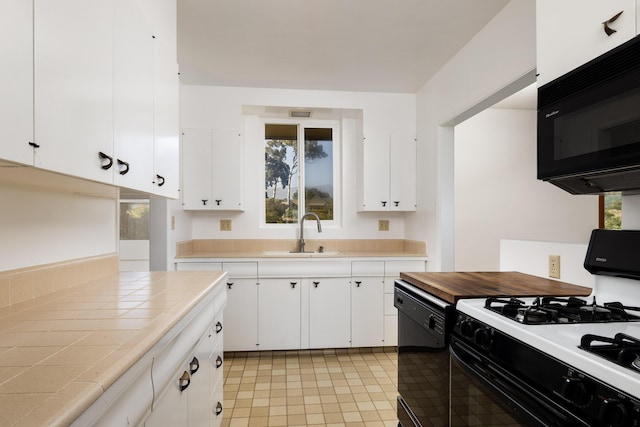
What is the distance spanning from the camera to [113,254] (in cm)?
196

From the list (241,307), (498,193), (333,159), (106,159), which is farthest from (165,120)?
(498,193)

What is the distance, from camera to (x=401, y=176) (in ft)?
11.8

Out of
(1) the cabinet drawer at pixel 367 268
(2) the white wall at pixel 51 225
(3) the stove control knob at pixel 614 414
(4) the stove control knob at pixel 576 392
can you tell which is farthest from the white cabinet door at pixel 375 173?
(3) the stove control knob at pixel 614 414

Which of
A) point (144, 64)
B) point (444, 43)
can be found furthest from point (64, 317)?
point (444, 43)

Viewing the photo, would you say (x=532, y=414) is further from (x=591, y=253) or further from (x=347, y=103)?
(x=347, y=103)

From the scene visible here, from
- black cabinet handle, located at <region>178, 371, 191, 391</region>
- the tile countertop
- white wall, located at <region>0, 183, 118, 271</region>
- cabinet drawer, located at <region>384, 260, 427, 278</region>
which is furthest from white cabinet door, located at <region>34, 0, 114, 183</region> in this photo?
cabinet drawer, located at <region>384, 260, 427, 278</region>

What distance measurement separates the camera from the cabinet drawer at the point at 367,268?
332cm

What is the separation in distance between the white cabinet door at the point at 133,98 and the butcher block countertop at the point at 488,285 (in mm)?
1394

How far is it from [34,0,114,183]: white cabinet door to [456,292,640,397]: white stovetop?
54.4 inches

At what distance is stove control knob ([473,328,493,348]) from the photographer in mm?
1173

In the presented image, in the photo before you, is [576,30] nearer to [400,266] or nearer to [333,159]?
[400,266]

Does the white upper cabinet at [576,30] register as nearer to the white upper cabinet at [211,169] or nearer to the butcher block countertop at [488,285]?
the butcher block countertop at [488,285]

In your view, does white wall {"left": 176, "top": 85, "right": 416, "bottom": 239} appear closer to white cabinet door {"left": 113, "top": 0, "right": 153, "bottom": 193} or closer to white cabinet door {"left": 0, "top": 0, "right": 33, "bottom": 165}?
white cabinet door {"left": 113, "top": 0, "right": 153, "bottom": 193}

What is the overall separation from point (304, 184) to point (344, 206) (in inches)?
19.8
